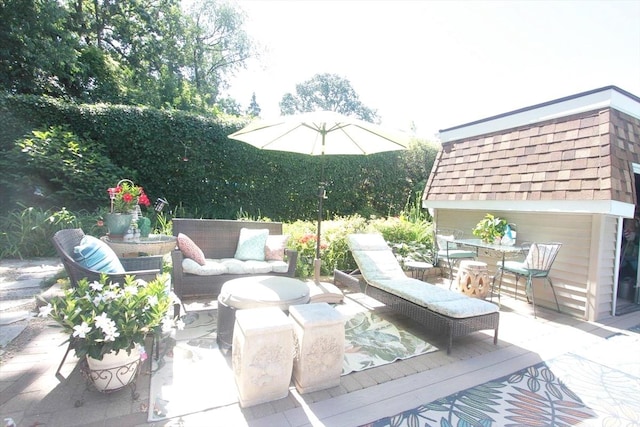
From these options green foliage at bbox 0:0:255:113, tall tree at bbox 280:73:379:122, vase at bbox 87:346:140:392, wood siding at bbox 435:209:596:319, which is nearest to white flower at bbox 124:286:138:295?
vase at bbox 87:346:140:392

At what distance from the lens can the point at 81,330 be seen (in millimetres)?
1790

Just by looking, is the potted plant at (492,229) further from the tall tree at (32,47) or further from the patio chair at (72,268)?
the tall tree at (32,47)

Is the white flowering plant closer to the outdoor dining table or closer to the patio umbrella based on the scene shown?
the patio umbrella

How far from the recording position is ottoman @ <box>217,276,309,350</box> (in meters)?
2.70

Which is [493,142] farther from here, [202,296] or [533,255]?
[202,296]

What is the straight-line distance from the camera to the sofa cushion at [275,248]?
14.7ft

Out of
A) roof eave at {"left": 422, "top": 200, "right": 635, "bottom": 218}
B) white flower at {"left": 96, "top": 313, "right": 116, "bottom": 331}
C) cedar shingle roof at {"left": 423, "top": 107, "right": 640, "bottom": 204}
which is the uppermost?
cedar shingle roof at {"left": 423, "top": 107, "right": 640, "bottom": 204}

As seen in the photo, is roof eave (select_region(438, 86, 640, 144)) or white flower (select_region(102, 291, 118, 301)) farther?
roof eave (select_region(438, 86, 640, 144))

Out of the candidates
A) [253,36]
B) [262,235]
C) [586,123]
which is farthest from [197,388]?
[253,36]

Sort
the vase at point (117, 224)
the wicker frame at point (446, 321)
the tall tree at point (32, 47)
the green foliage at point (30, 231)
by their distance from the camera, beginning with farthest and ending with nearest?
the tall tree at point (32, 47) → the green foliage at point (30, 231) → the vase at point (117, 224) → the wicker frame at point (446, 321)

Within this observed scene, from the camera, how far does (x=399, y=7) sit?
550 cm

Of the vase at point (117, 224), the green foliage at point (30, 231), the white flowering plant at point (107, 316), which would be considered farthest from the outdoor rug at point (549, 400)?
the green foliage at point (30, 231)

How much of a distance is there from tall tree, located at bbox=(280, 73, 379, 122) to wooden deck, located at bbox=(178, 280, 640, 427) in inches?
1280

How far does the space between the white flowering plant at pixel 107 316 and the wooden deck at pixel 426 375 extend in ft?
2.09
